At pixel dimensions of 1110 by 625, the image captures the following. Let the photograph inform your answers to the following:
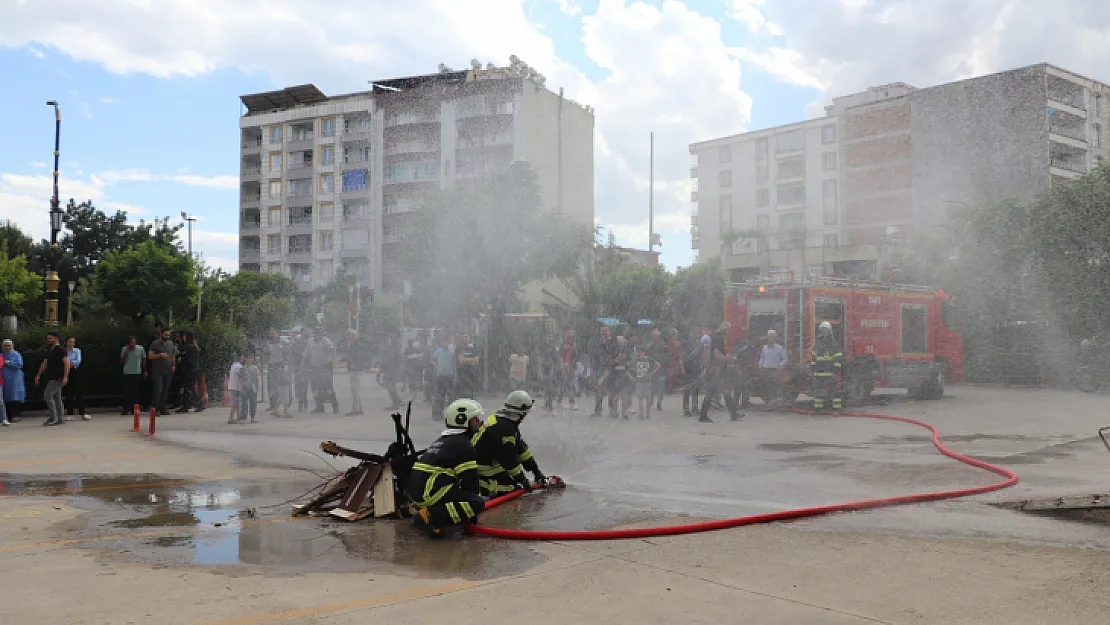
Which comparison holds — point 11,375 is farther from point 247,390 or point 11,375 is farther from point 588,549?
point 588,549

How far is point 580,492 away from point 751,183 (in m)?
9.03

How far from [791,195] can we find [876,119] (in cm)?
202

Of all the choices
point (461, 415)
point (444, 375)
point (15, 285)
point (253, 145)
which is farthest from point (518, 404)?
point (15, 285)

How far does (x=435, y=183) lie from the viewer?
2302cm

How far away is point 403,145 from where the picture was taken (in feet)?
70.4

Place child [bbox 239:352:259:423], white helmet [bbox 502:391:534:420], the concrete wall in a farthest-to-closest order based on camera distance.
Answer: child [bbox 239:352:259:423]
the concrete wall
white helmet [bbox 502:391:534:420]

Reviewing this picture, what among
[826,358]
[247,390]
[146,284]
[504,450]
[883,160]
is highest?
[883,160]

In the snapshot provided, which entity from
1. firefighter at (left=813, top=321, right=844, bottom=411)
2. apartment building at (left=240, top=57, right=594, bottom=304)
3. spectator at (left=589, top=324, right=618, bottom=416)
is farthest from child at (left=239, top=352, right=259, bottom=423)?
firefighter at (left=813, top=321, right=844, bottom=411)

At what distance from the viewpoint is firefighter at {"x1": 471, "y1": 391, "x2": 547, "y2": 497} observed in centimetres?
711

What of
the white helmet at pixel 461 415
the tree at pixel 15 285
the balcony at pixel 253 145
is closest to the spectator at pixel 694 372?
the white helmet at pixel 461 415

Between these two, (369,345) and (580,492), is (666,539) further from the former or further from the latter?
(369,345)

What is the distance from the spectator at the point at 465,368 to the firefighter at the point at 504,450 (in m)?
7.94

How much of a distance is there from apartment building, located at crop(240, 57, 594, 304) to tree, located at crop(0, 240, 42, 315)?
10446 millimetres

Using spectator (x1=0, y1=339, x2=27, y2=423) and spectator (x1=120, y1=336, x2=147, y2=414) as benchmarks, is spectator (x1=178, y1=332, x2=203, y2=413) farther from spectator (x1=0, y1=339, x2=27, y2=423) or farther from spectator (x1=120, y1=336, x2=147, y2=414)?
spectator (x1=0, y1=339, x2=27, y2=423)
